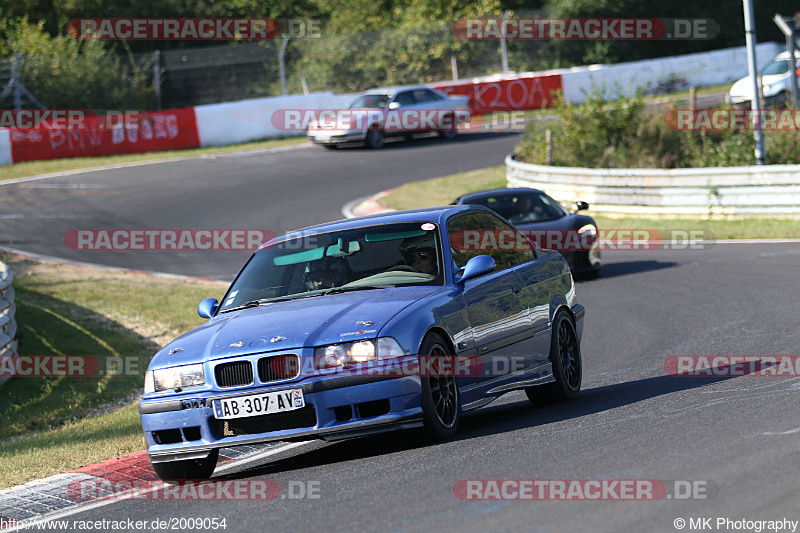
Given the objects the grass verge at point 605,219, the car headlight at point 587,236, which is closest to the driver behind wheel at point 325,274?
the car headlight at point 587,236

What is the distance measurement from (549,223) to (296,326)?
9876 millimetres

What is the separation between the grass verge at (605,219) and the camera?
19.4m

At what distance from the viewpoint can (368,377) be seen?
665cm

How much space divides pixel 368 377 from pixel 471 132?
1186 inches

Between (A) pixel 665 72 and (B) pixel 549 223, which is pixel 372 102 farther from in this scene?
(B) pixel 549 223

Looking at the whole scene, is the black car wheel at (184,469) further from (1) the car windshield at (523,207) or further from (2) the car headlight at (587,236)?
(2) the car headlight at (587,236)

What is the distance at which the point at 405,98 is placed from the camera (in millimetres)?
33812

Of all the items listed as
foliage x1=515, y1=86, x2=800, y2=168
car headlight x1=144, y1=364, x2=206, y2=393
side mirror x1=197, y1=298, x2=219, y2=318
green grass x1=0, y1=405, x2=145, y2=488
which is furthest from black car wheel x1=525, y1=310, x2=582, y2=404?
foliage x1=515, y1=86, x2=800, y2=168

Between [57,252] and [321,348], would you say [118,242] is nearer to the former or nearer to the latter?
[57,252]

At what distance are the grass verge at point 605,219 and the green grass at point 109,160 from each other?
8.42 m

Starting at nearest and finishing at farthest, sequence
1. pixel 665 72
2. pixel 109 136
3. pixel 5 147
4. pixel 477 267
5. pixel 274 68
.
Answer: pixel 477 267 < pixel 5 147 < pixel 109 136 < pixel 274 68 < pixel 665 72

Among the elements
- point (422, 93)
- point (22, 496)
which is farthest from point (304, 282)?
point (422, 93)

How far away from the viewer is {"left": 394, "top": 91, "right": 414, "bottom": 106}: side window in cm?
3356

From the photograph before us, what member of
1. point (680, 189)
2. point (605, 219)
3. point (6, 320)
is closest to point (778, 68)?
point (605, 219)
